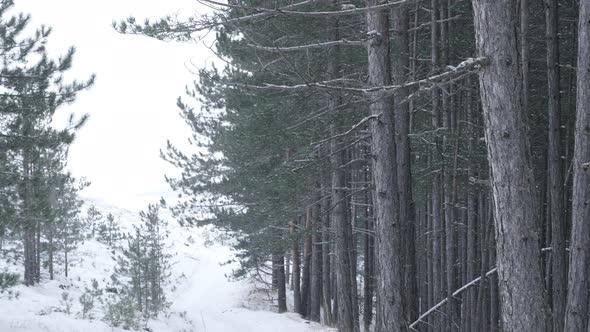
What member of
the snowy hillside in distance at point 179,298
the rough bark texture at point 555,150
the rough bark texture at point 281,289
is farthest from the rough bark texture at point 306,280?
the rough bark texture at point 555,150

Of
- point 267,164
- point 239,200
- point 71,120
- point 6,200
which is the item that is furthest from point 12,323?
point 239,200

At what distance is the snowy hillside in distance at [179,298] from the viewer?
43.7 ft

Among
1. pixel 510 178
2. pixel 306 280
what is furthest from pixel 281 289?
pixel 510 178

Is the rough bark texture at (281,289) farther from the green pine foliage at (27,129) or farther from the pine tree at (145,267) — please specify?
the green pine foliage at (27,129)

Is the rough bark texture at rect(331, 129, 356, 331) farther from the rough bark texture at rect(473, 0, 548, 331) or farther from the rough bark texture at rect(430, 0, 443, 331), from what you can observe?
the rough bark texture at rect(473, 0, 548, 331)

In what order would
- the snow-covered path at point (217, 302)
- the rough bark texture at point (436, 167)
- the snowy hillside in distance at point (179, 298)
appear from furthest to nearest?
1. the snow-covered path at point (217, 302)
2. the snowy hillside in distance at point (179, 298)
3. the rough bark texture at point (436, 167)

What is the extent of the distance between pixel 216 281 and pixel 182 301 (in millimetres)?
6378

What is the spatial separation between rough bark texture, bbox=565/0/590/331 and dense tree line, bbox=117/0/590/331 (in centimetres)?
1

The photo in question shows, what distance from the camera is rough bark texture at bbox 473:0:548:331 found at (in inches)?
151

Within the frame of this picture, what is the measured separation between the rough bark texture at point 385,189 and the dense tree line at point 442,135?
2 cm

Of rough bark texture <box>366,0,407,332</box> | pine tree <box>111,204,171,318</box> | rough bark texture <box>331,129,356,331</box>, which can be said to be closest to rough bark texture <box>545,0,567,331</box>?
rough bark texture <box>366,0,407,332</box>

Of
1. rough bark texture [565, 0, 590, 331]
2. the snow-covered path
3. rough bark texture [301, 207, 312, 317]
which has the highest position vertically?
rough bark texture [565, 0, 590, 331]

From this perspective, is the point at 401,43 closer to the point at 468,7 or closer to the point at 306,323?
the point at 468,7

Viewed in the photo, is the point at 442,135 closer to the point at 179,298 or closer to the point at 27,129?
the point at 27,129
